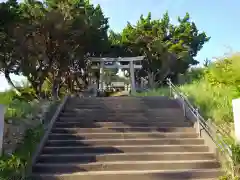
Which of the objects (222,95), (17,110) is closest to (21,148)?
(17,110)

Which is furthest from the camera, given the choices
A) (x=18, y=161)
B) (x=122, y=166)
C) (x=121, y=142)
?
(x=121, y=142)

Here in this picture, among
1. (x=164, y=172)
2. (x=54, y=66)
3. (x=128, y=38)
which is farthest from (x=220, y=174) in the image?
(x=128, y=38)

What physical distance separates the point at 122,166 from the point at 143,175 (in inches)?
25.1

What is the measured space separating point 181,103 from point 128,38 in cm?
1360

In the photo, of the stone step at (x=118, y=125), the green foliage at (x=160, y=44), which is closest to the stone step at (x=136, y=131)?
the stone step at (x=118, y=125)

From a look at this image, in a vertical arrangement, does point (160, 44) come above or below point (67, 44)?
above

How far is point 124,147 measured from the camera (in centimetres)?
744

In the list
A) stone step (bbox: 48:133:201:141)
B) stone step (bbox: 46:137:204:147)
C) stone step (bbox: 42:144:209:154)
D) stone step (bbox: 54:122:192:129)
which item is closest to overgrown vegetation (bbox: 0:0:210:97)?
stone step (bbox: 54:122:192:129)

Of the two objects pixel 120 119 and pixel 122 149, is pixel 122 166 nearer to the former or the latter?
pixel 122 149

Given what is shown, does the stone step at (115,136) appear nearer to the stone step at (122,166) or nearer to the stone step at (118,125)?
the stone step at (118,125)

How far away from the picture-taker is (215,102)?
356 inches

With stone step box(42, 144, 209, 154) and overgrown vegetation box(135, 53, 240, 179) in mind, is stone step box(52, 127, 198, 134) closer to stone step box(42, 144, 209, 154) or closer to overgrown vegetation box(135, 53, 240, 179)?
overgrown vegetation box(135, 53, 240, 179)

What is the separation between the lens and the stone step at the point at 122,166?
6.47m

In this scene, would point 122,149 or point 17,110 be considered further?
A: point 17,110
